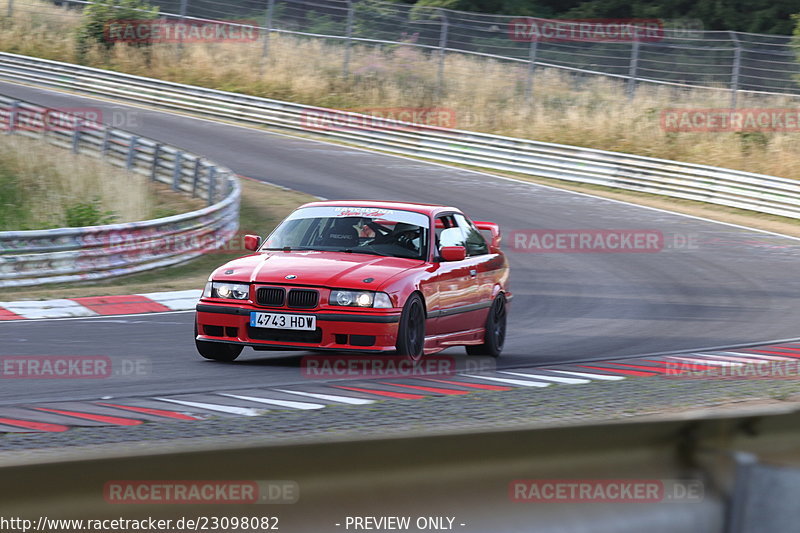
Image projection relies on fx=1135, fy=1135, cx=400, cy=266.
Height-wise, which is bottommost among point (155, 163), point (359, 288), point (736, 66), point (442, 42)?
point (155, 163)

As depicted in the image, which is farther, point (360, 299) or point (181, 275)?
point (181, 275)

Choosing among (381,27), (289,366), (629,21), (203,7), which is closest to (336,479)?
(289,366)

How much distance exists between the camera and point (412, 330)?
9570 mm

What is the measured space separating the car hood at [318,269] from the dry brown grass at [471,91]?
22.5m

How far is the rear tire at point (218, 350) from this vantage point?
9688mm

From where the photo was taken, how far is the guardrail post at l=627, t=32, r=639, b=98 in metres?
31.9

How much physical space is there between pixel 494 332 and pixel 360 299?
2.32 m

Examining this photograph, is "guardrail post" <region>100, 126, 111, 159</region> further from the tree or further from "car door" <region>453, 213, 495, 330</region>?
the tree

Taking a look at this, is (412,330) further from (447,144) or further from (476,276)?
(447,144)

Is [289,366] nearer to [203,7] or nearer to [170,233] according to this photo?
[170,233]

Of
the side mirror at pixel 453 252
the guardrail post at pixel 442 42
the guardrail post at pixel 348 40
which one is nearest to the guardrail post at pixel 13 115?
the guardrail post at pixel 348 40

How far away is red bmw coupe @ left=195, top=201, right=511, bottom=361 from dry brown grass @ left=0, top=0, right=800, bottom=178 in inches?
840

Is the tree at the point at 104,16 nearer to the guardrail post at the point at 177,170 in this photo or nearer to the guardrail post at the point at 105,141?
the guardrail post at the point at 105,141

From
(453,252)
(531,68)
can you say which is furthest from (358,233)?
(531,68)
